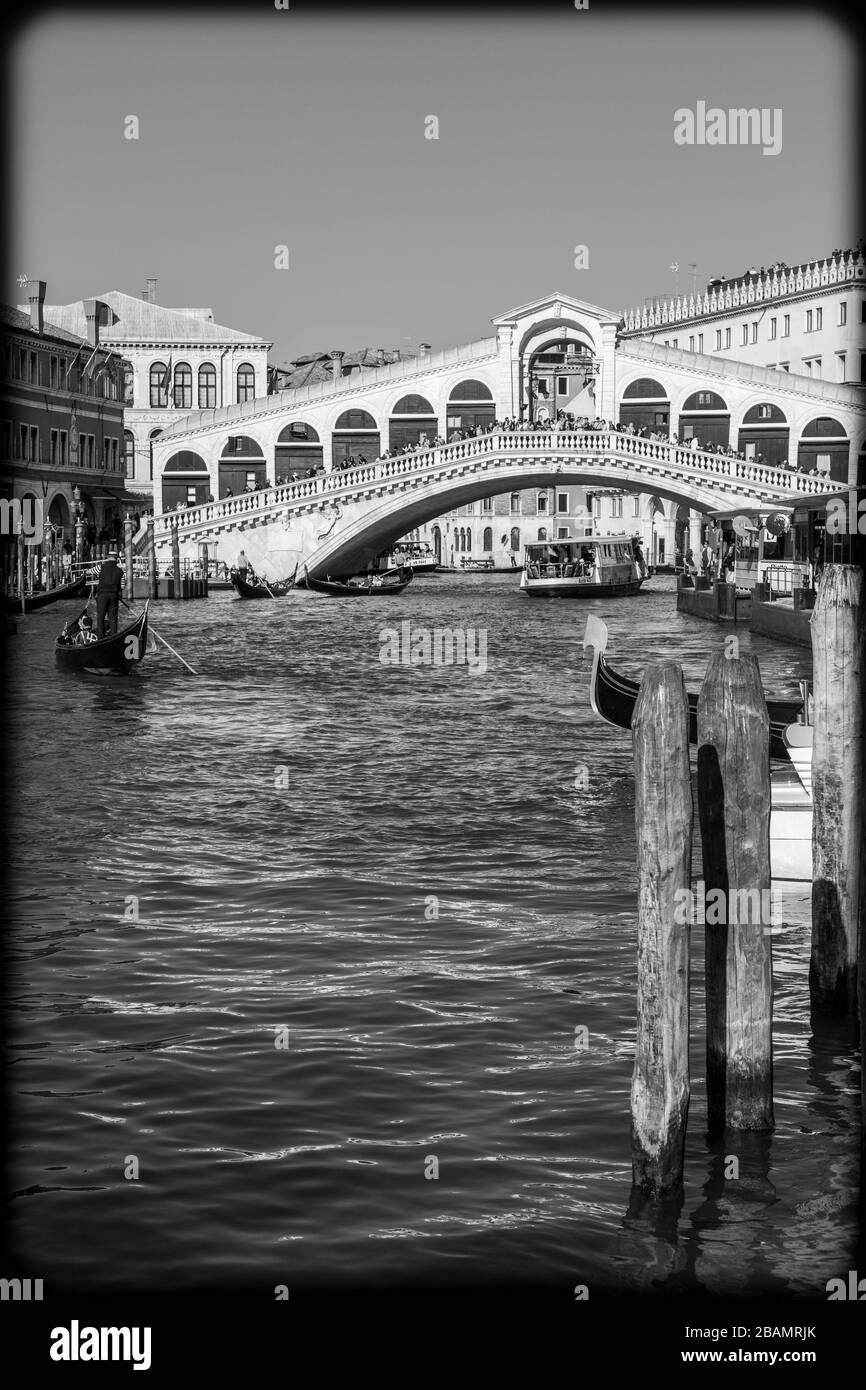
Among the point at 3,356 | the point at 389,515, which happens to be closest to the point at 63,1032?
the point at 3,356

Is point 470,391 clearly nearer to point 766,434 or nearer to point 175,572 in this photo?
point 766,434

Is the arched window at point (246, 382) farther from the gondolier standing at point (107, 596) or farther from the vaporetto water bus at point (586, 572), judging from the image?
the gondolier standing at point (107, 596)

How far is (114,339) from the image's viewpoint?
179ft

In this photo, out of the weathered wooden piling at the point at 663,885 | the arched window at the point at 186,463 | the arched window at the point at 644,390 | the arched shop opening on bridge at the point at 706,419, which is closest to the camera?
the weathered wooden piling at the point at 663,885

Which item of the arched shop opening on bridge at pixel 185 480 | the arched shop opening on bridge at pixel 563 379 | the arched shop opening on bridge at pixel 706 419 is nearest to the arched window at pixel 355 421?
the arched shop opening on bridge at pixel 185 480

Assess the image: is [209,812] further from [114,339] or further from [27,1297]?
[114,339]

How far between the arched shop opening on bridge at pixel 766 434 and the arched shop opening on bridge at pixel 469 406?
20.0ft

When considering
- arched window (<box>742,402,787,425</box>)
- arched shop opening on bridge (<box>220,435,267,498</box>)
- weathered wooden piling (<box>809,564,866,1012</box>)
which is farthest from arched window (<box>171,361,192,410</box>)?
weathered wooden piling (<box>809,564,866,1012</box>)

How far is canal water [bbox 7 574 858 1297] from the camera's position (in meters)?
4.29

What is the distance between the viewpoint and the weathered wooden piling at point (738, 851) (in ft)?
14.8

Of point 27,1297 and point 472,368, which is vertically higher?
point 472,368

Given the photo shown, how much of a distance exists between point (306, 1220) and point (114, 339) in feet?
172

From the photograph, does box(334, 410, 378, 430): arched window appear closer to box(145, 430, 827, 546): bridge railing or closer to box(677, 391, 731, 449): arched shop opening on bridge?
box(677, 391, 731, 449): arched shop opening on bridge

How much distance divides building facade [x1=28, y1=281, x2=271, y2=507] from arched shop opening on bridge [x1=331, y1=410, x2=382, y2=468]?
10.2 meters
